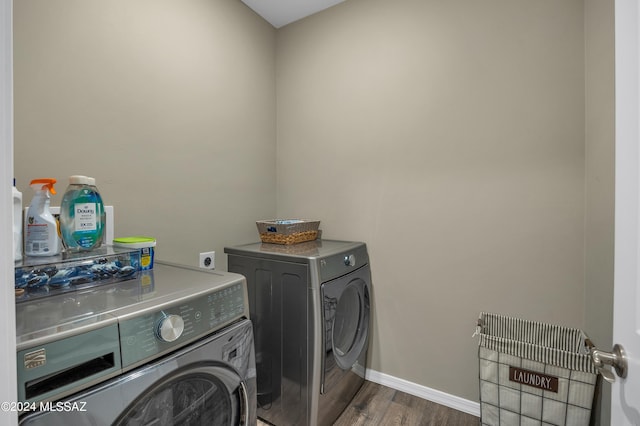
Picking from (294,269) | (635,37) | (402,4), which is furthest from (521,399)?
(402,4)

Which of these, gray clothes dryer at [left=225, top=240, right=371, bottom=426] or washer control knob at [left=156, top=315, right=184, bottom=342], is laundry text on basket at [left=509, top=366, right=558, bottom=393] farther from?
washer control knob at [left=156, top=315, right=184, bottom=342]

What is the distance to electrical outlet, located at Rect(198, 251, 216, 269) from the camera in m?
1.76

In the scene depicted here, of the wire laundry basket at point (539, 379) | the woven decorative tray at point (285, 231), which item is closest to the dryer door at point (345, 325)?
the woven decorative tray at point (285, 231)

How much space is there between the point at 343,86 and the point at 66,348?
2.03m

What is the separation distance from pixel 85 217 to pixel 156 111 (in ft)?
2.35

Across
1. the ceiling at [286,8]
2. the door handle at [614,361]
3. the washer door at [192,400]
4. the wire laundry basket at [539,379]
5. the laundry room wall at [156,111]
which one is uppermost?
the ceiling at [286,8]

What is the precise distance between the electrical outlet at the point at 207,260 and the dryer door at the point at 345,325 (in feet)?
2.56

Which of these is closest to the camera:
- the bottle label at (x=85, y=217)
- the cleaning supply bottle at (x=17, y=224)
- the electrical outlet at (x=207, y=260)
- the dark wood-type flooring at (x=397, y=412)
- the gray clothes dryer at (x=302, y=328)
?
the cleaning supply bottle at (x=17, y=224)

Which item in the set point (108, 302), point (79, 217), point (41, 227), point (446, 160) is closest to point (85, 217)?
point (79, 217)

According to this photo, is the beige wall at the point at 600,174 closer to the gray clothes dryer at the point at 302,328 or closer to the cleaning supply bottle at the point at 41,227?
the gray clothes dryer at the point at 302,328

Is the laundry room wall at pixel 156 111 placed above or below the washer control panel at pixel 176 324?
above

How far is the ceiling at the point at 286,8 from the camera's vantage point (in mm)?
2064

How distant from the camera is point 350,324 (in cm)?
185

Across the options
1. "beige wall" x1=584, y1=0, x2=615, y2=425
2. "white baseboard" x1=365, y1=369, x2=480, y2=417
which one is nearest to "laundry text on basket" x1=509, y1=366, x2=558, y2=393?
"beige wall" x1=584, y1=0, x2=615, y2=425
